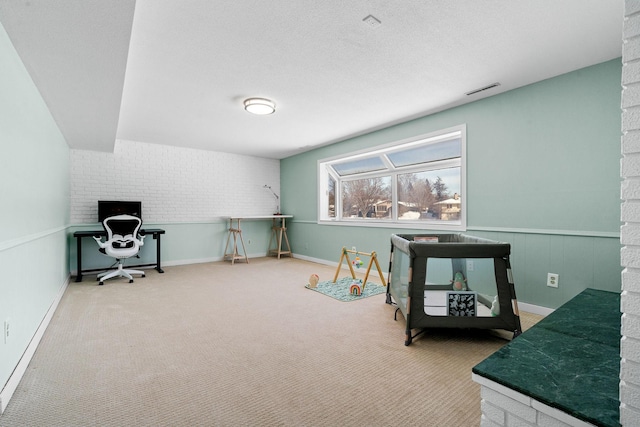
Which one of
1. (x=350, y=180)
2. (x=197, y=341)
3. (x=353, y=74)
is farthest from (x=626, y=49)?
(x=350, y=180)

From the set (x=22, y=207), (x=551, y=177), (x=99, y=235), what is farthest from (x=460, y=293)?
(x=99, y=235)

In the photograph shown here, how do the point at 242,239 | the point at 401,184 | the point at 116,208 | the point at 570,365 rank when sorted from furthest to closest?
the point at 242,239, the point at 116,208, the point at 401,184, the point at 570,365

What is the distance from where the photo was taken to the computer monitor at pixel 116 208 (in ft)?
15.9

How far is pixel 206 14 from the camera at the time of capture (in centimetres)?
198

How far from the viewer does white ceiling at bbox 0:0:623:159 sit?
187 centimetres

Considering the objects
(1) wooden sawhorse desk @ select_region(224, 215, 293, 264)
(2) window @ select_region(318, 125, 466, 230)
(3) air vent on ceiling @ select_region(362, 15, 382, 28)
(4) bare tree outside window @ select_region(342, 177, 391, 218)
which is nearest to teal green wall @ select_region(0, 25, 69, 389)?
(3) air vent on ceiling @ select_region(362, 15, 382, 28)

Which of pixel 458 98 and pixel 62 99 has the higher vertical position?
pixel 458 98

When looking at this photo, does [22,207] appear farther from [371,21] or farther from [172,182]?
[172,182]

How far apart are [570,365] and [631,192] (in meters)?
1.02

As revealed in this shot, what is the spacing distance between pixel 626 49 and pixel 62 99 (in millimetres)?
3740

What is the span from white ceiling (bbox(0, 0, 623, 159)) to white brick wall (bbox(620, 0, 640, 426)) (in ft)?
4.63

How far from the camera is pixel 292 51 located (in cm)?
245

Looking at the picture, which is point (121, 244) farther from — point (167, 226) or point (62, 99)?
point (62, 99)

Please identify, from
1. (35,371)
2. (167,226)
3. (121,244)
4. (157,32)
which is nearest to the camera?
(35,371)
